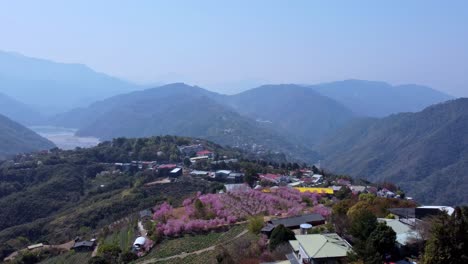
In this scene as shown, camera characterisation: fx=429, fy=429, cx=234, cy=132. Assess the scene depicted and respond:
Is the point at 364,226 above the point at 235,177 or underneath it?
above

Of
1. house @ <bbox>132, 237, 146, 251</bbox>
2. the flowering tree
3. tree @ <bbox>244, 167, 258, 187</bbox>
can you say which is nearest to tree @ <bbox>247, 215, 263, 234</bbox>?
the flowering tree

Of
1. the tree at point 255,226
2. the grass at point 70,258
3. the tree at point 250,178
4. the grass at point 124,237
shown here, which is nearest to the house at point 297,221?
the tree at point 255,226

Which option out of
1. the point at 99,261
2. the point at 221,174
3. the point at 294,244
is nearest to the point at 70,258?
the point at 99,261

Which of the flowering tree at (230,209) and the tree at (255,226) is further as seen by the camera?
the flowering tree at (230,209)

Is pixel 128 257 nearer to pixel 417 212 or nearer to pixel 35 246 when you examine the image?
pixel 35 246

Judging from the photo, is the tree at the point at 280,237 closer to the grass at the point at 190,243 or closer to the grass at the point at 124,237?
the grass at the point at 190,243

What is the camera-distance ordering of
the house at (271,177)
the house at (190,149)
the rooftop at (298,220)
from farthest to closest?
the house at (190,149) < the house at (271,177) < the rooftop at (298,220)

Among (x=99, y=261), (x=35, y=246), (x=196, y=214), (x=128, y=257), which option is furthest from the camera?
(x=35, y=246)
